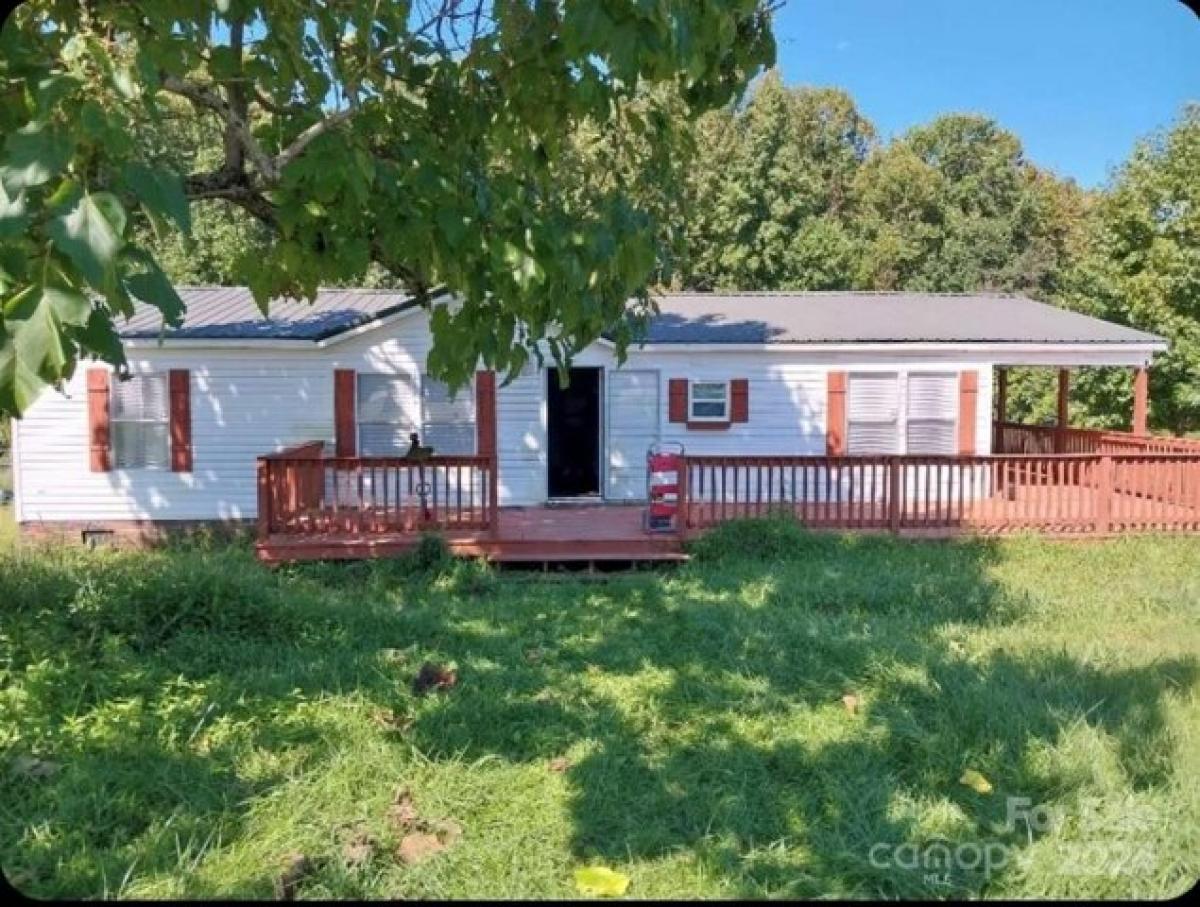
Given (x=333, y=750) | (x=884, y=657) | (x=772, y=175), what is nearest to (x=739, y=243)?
(x=772, y=175)

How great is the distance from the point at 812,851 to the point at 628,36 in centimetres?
277

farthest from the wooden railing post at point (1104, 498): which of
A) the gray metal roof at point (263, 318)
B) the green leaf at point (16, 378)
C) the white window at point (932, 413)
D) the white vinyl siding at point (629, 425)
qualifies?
the green leaf at point (16, 378)

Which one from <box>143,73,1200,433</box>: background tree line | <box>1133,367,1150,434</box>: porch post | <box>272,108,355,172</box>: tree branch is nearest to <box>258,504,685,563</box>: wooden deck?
<box>143,73,1200,433</box>: background tree line

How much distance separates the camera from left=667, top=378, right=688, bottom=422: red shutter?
11.5 metres

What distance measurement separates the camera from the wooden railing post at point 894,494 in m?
9.75

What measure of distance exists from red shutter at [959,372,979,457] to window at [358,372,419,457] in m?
7.53

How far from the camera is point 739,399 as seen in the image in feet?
38.1

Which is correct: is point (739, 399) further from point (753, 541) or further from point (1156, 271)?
point (1156, 271)

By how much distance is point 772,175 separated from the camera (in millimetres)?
23484

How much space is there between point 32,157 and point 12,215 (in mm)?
134

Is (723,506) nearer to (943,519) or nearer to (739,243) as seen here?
(943,519)

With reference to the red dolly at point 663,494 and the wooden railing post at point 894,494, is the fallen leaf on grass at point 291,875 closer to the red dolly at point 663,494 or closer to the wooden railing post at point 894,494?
the red dolly at point 663,494

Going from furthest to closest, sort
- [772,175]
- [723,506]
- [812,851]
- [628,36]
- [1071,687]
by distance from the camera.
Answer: [772,175] → [723,506] → [1071,687] → [812,851] → [628,36]

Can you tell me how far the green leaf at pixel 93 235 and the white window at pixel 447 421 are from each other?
9.74 m
